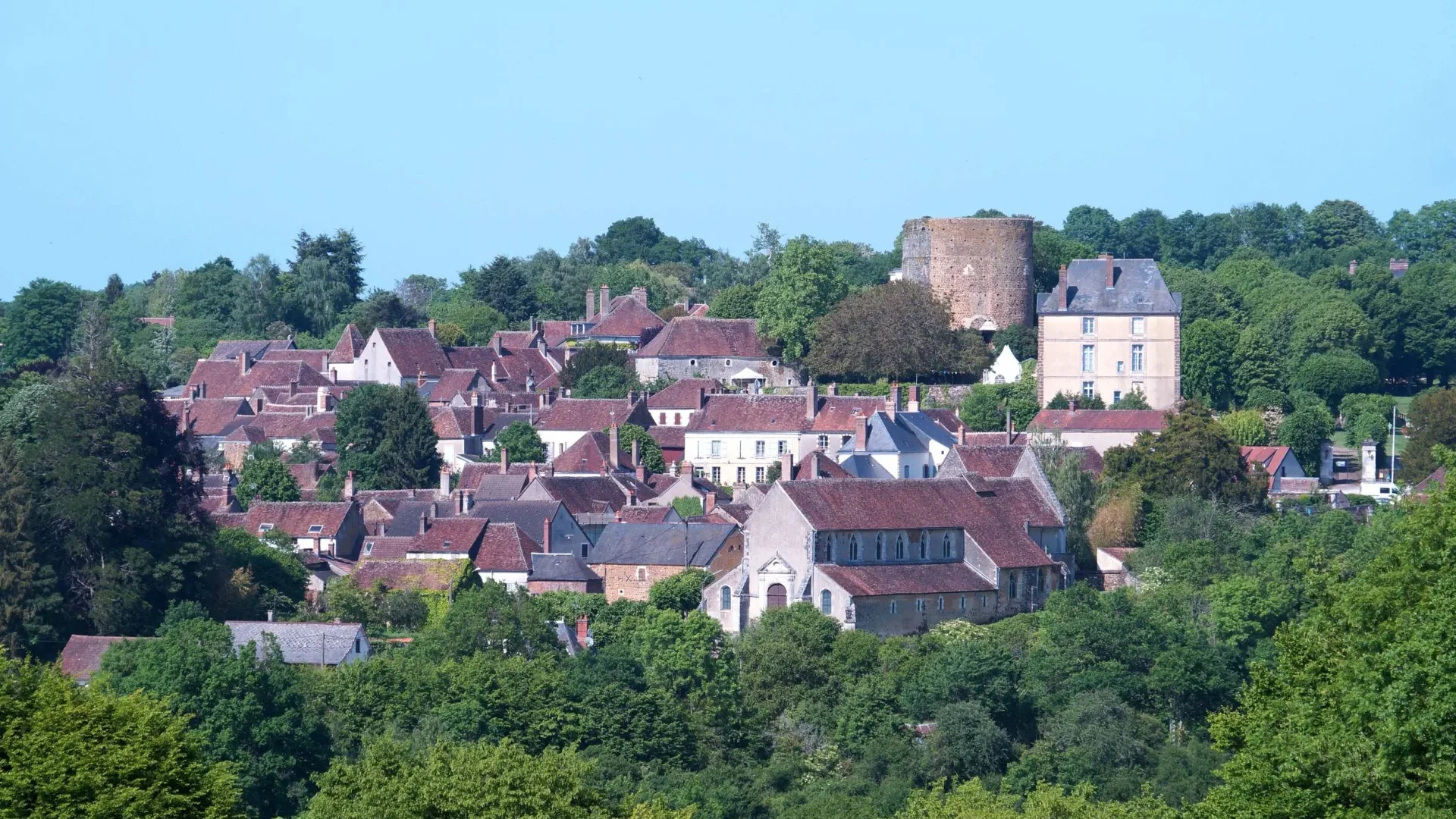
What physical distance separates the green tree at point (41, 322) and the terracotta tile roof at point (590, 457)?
116 feet

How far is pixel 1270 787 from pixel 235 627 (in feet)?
92.3

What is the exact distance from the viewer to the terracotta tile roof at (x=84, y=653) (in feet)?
150

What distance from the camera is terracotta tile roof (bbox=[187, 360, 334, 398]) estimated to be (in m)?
83.5

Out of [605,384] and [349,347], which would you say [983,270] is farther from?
[349,347]

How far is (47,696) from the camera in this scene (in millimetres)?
28688

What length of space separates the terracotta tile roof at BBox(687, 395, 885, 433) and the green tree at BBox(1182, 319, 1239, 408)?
8794 mm

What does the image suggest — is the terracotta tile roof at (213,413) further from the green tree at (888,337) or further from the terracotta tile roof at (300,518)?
the green tree at (888,337)

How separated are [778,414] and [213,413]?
20.0 metres

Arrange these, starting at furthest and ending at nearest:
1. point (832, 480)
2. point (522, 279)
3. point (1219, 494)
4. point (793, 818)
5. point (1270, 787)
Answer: point (522, 279) < point (1219, 494) < point (832, 480) < point (793, 818) < point (1270, 787)

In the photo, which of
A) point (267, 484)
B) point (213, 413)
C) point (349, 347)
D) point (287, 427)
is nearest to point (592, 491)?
point (267, 484)

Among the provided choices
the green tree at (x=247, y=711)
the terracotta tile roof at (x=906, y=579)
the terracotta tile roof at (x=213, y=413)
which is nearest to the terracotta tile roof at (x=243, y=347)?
the terracotta tile roof at (x=213, y=413)

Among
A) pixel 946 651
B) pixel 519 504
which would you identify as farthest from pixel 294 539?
pixel 946 651

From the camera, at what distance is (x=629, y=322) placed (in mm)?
88688

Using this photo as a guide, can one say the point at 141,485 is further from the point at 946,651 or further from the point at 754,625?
the point at 946,651
